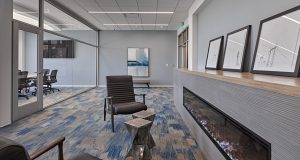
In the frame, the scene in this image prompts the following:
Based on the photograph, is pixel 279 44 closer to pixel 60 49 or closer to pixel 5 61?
pixel 5 61

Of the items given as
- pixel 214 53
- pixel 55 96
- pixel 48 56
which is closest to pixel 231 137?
pixel 214 53

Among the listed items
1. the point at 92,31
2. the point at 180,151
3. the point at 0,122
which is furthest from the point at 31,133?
the point at 92,31

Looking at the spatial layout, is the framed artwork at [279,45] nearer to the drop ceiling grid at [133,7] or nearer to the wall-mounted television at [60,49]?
the drop ceiling grid at [133,7]

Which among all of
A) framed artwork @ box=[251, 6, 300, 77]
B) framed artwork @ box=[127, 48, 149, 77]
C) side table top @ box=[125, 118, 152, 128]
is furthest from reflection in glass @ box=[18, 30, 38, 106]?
framed artwork @ box=[127, 48, 149, 77]

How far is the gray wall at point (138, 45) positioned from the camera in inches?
372

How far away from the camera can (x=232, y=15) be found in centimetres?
296

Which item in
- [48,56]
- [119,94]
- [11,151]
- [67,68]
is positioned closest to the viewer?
[11,151]

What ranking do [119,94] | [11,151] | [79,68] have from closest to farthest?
[11,151] → [119,94] → [79,68]

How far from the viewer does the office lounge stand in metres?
1.22

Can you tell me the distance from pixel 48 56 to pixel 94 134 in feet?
13.2

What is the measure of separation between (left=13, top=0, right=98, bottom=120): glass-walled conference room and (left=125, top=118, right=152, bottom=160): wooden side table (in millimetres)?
2791

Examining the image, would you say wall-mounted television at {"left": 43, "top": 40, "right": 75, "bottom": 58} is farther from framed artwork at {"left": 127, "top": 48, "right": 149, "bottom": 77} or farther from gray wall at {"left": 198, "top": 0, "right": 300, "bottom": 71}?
gray wall at {"left": 198, "top": 0, "right": 300, "bottom": 71}

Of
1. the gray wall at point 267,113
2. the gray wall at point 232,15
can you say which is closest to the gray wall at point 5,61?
the gray wall at point 267,113

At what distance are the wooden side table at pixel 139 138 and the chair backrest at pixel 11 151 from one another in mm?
1412
